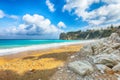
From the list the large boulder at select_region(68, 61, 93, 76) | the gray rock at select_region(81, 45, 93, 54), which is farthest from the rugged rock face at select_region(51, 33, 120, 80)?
the gray rock at select_region(81, 45, 93, 54)

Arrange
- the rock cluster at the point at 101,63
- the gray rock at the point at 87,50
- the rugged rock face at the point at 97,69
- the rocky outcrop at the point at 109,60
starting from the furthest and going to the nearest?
the gray rock at the point at 87,50
the rocky outcrop at the point at 109,60
the rock cluster at the point at 101,63
the rugged rock face at the point at 97,69

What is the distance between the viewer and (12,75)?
7.95 metres

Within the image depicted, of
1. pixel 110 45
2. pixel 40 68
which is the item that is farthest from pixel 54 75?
pixel 110 45

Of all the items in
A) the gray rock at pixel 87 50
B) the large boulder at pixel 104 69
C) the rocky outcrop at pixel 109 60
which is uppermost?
the gray rock at pixel 87 50

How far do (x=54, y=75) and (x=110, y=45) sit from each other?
4.37m

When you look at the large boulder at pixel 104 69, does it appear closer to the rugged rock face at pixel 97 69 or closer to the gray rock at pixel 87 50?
the rugged rock face at pixel 97 69

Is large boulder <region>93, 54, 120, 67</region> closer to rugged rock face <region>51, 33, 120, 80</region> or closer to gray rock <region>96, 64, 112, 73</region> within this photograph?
rugged rock face <region>51, 33, 120, 80</region>

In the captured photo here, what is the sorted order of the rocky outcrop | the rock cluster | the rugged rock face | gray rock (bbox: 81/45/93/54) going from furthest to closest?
gray rock (bbox: 81/45/93/54) < the rocky outcrop < the rock cluster < the rugged rock face

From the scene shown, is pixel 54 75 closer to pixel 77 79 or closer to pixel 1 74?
pixel 77 79

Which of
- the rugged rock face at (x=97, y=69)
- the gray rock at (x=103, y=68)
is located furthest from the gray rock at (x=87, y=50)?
the gray rock at (x=103, y=68)

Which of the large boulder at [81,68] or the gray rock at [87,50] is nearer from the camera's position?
the large boulder at [81,68]

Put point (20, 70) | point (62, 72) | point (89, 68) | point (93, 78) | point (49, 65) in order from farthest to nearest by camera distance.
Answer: point (49, 65), point (20, 70), point (62, 72), point (89, 68), point (93, 78)

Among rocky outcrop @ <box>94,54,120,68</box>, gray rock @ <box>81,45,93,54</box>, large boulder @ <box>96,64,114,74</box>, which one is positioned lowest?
large boulder @ <box>96,64,114,74</box>

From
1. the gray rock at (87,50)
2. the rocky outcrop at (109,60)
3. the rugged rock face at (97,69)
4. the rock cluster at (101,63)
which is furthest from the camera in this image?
the gray rock at (87,50)
